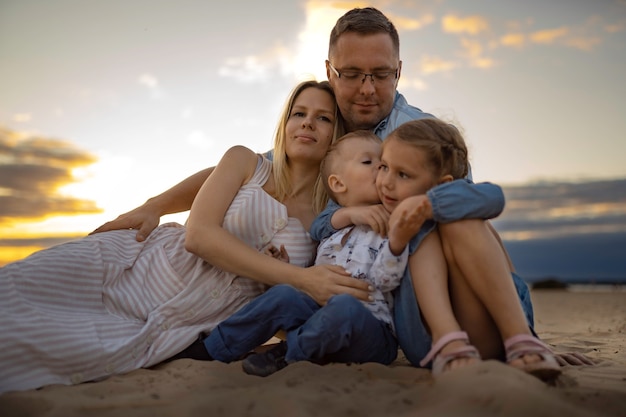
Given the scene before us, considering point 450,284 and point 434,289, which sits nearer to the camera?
point 434,289

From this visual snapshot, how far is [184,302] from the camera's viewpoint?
349 cm

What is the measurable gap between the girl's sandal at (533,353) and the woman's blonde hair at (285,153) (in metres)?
1.53

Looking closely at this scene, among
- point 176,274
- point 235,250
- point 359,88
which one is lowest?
point 176,274

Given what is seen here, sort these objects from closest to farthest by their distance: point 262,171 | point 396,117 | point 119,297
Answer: point 119,297 < point 262,171 < point 396,117

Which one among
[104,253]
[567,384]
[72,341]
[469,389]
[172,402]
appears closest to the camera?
[469,389]

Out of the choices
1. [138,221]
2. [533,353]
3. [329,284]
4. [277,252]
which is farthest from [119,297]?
[533,353]

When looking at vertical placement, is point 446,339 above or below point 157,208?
below

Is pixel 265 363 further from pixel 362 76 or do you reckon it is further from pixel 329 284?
pixel 362 76

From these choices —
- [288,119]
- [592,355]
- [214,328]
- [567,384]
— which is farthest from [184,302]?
[592,355]

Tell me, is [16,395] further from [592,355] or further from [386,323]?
[592,355]

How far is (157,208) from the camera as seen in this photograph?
13.7 feet

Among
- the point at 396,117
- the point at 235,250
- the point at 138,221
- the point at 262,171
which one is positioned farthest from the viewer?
the point at 396,117

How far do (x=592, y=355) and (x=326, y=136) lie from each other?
2.33m

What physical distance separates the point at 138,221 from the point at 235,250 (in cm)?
101
